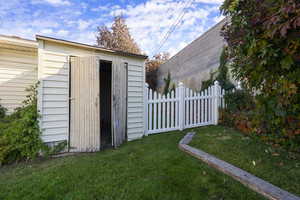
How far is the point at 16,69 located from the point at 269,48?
19.4 ft

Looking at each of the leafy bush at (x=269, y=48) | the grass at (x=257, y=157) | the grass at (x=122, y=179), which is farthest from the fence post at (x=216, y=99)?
the leafy bush at (x=269, y=48)

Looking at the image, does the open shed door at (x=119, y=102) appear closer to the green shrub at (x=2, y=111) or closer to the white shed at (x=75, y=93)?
the white shed at (x=75, y=93)

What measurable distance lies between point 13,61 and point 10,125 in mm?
2379

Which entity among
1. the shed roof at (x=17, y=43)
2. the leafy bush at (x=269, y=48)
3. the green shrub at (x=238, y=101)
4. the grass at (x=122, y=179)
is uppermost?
the shed roof at (x=17, y=43)

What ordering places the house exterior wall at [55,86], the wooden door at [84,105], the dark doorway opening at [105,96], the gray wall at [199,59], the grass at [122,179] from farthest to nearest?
the gray wall at [199,59] → the dark doorway opening at [105,96] → the wooden door at [84,105] → the house exterior wall at [55,86] → the grass at [122,179]

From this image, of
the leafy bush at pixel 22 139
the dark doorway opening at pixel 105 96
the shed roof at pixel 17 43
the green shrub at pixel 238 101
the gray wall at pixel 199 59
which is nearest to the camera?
the leafy bush at pixel 22 139

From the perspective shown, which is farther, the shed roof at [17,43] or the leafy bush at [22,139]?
the shed roof at [17,43]

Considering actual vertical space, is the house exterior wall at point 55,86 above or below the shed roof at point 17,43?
below

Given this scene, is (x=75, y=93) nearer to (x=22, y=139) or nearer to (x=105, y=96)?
(x=22, y=139)

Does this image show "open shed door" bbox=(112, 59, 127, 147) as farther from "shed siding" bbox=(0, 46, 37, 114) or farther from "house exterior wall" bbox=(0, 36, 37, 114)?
"shed siding" bbox=(0, 46, 37, 114)

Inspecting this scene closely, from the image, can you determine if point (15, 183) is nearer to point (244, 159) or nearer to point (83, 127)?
point (83, 127)

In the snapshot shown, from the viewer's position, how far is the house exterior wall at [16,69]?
423cm

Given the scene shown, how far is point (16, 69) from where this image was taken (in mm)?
4414

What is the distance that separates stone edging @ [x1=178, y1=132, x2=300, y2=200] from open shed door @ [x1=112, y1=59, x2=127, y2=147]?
69.3 inches
